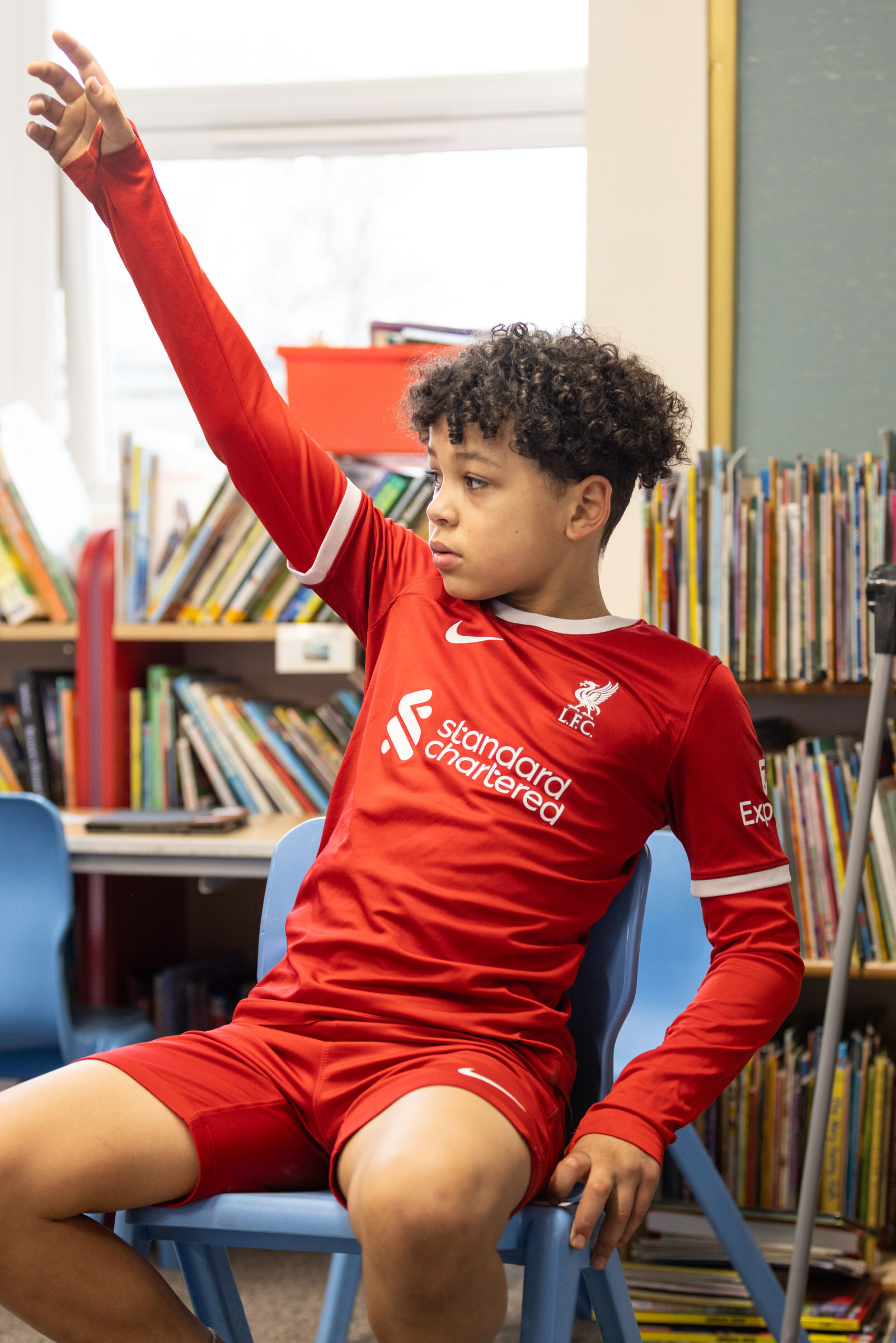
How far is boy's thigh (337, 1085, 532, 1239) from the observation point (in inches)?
32.3

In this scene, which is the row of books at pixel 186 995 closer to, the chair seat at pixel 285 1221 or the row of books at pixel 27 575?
the row of books at pixel 27 575

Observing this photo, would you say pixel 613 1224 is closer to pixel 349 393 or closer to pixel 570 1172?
pixel 570 1172

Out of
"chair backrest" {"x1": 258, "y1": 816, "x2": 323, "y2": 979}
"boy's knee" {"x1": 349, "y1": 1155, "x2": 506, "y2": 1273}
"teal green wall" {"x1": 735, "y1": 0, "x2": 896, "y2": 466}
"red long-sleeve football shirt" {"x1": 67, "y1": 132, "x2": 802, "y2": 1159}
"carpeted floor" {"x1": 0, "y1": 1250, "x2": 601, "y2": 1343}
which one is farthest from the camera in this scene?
"teal green wall" {"x1": 735, "y1": 0, "x2": 896, "y2": 466}

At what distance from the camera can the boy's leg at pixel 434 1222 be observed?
0.82 metres

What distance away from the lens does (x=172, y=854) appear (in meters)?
1.94

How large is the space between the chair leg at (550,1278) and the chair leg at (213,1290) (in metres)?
0.32

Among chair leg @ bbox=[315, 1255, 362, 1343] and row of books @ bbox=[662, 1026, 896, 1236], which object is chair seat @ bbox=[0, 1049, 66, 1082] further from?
row of books @ bbox=[662, 1026, 896, 1236]

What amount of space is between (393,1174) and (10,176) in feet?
9.00

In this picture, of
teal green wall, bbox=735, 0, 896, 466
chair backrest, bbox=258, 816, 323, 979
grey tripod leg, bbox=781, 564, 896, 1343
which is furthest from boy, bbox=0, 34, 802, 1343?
teal green wall, bbox=735, 0, 896, 466

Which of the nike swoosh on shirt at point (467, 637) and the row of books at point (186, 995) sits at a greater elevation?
the nike swoosh on shirt at point (467, 637)

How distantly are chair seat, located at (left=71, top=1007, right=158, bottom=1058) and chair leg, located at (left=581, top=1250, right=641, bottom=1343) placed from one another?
2.80 feet

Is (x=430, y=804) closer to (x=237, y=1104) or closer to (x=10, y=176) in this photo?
(x=237, y=1104)

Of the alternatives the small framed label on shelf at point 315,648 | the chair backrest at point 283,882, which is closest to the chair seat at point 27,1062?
the chair backrest at point 283,882

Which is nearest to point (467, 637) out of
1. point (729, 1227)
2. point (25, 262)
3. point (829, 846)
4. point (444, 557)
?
point (444, 557)
